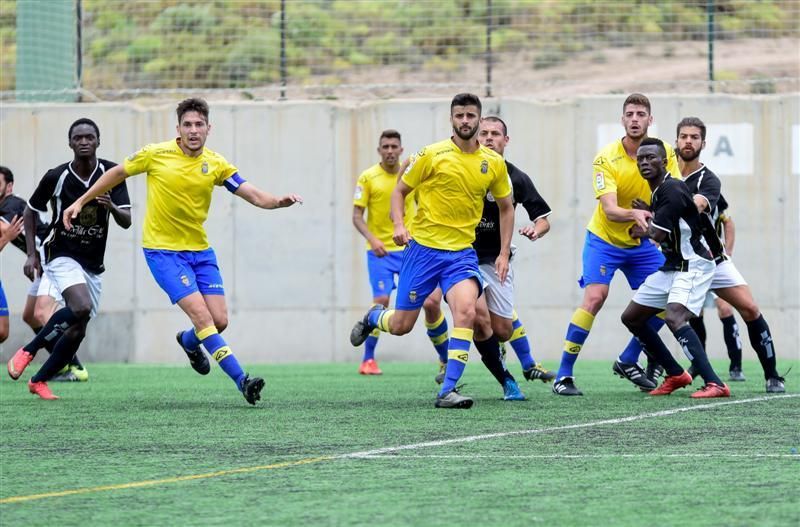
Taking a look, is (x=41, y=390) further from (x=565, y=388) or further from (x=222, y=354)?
(x=565, y=388)

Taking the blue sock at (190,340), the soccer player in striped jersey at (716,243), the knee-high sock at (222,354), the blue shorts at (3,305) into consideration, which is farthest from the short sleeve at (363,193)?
the knee-high sock at (222,354)

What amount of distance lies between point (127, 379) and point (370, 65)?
7.54m

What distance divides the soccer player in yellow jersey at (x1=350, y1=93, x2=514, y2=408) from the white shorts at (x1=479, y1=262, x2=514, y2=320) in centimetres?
69

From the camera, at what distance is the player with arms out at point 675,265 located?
9953 millimetres

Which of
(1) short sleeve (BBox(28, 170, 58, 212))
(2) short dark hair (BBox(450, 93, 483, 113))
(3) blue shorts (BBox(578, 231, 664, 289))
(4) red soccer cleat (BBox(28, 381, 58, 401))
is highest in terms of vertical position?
(2) short dark hair (BBox(450, 93, 483, 113))

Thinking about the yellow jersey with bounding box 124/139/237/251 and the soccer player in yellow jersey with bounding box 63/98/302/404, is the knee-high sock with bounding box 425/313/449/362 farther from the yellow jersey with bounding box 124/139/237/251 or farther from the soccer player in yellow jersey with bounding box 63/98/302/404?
the yellow jersey with bounding box 124/139/237/251

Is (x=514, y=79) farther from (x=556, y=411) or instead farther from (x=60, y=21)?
(x=556, y=411)

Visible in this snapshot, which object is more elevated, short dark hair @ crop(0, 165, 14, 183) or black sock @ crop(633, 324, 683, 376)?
short dark hair @ crop(0, 165, 14, 183)

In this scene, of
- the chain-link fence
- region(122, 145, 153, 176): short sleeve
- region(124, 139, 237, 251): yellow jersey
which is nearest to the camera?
region(122, 145, 153, 176): short sleeve

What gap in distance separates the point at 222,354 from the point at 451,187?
1.98m

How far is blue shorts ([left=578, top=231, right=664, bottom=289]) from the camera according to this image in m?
11.1

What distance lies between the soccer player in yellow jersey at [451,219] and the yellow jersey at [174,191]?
1.56m

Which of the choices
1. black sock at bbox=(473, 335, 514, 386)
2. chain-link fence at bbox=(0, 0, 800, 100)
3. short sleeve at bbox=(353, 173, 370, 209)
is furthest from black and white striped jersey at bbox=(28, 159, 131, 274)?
chain-link fence at bbox=(0, 0, 800, 100)

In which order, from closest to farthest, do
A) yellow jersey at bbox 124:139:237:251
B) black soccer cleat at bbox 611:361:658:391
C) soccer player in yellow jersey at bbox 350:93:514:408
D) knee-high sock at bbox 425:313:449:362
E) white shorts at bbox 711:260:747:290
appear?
1. soccer player in yellow jersey at bbox 350:93:514:408
2. yellow jersey at bbox 124:139:237:251
3. white shorts at bbox 711:260:747:290
4. black soccer cleat at bbox 611:361:658:391
5. knee-high sock at bbox 425:313:449:362
